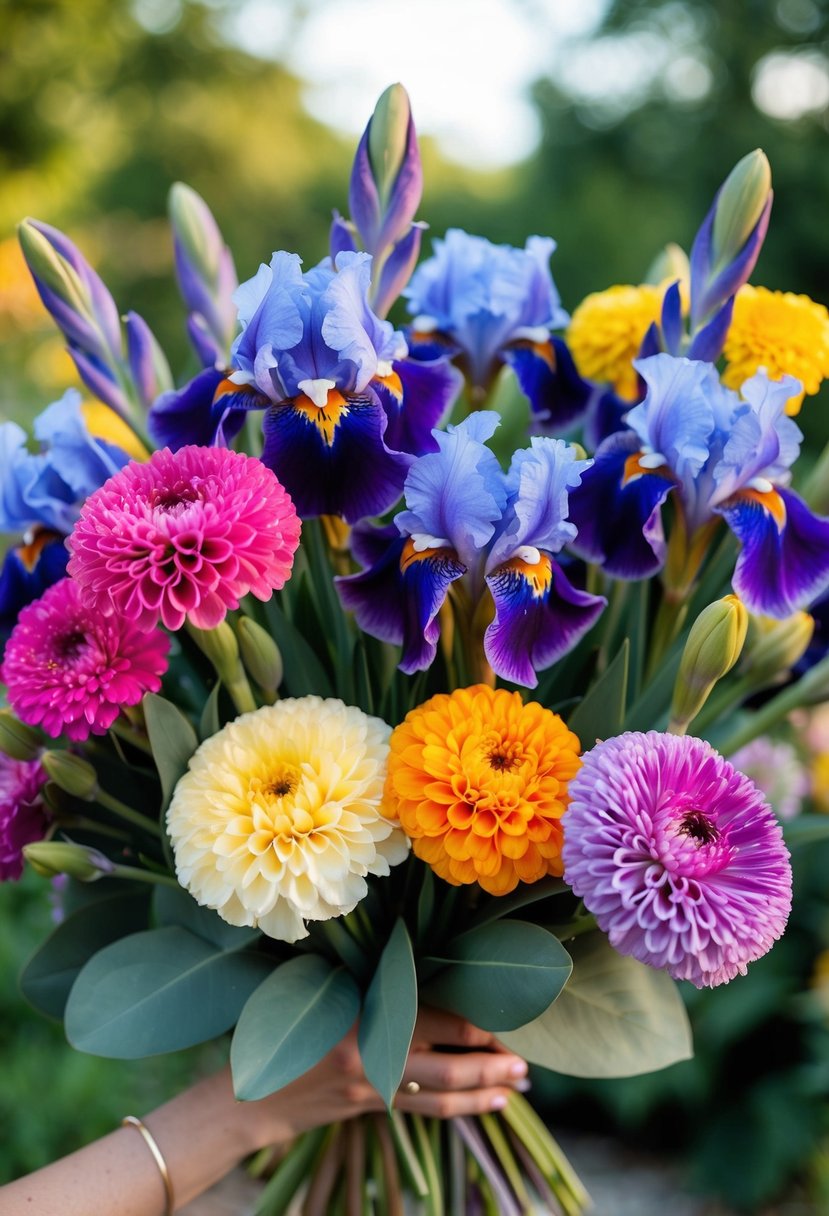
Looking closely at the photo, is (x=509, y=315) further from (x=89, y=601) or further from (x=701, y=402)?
(x=89, y=601)

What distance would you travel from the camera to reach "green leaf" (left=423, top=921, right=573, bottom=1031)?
54 centimetres

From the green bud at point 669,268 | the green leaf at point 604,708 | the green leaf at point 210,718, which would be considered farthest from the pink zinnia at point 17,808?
the green bud at point 669,268

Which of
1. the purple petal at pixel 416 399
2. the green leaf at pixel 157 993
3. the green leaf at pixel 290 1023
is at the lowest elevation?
the green leaf at pixel 157 993

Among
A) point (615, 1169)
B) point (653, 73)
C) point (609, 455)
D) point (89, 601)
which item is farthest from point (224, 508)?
point (653, 73)

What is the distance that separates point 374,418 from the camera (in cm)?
58

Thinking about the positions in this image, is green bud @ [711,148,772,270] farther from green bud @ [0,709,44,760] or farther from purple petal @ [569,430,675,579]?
green bud @ [0,709,44,760]

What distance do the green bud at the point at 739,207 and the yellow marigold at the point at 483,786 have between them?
318 mm

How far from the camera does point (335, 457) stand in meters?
0.58

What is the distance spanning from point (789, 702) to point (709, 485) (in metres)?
0.17

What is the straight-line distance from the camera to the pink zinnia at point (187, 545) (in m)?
0.50

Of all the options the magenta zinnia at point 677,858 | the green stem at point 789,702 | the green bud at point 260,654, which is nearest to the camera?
the magenta zinnia at point 677,858

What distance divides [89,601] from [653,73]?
241 inches

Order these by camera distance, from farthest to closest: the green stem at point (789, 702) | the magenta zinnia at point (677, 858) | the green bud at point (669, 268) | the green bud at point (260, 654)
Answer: the green bud at point (669, 268) → the green stem at point (789, 702) → the green bud at point (260, 654) → the magenta zinnia at point (677, 858)

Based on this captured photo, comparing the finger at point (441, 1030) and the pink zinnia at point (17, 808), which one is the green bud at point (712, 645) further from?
the pink zinnia at point (17, 808)
